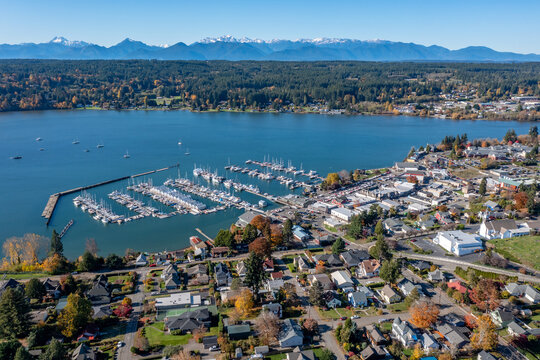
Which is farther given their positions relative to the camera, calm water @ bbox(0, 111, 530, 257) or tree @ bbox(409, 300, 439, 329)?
calm water @ bbox(0, 111, 530, 257)

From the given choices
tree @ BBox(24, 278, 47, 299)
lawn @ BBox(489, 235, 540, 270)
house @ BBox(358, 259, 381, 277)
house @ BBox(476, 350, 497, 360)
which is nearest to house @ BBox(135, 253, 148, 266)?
tree @ BBox(24, 278, 47, 299)

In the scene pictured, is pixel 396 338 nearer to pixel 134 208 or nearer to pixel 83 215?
pixel 134 208

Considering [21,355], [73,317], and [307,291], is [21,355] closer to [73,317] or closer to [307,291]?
[73,317]

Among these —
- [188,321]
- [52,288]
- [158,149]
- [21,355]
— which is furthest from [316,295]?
[158,149]

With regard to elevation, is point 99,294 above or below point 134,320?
above

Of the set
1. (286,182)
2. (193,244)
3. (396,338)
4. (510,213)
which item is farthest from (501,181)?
(193,244)

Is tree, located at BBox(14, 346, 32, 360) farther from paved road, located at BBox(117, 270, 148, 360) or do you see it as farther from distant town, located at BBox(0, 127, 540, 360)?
paved road, located at BBox(117, 270, 148, 360)
